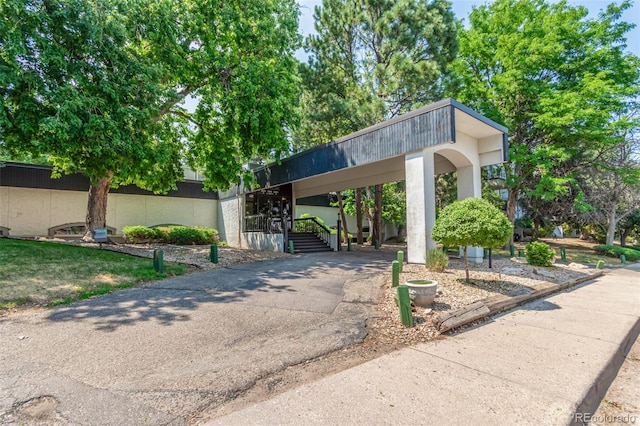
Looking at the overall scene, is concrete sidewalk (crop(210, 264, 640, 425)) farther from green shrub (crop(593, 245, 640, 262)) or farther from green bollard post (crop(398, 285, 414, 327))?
green shrub (crop(593, 245, 640, 262))

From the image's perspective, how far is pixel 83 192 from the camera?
15.6 meters

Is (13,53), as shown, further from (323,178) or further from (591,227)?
(591,227)

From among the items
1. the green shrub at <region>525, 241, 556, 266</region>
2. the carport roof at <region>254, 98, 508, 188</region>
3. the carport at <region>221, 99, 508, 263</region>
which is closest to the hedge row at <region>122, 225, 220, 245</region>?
the carport at <region>221, 99, 508, 263</region>

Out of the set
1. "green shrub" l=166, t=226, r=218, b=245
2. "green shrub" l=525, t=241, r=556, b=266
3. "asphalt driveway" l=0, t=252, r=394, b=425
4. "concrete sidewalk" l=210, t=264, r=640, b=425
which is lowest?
"concrete sidewalk" l=210, t=264, r=640, b=425

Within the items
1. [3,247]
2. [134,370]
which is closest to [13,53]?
→ [3,247]

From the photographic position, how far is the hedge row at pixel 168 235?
47.5 feet

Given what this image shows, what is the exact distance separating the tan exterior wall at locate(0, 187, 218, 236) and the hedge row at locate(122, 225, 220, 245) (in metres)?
1.78

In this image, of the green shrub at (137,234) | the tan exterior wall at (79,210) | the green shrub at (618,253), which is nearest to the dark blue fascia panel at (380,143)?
the green shrub at (137,234)

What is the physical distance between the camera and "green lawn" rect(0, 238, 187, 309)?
240 inches

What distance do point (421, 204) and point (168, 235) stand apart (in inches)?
472

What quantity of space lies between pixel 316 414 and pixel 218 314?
3148 millimetres

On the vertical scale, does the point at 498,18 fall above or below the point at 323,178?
above

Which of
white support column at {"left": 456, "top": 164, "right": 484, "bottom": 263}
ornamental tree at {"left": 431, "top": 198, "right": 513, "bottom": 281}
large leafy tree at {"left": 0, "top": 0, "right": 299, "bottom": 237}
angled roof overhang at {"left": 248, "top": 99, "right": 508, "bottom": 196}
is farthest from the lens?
white support column at {"left": 456, "top": 164, "right": 484, "bottom": 263}

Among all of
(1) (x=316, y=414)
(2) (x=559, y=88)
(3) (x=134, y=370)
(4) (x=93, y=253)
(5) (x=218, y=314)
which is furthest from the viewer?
(2) (x=559, y=88)
